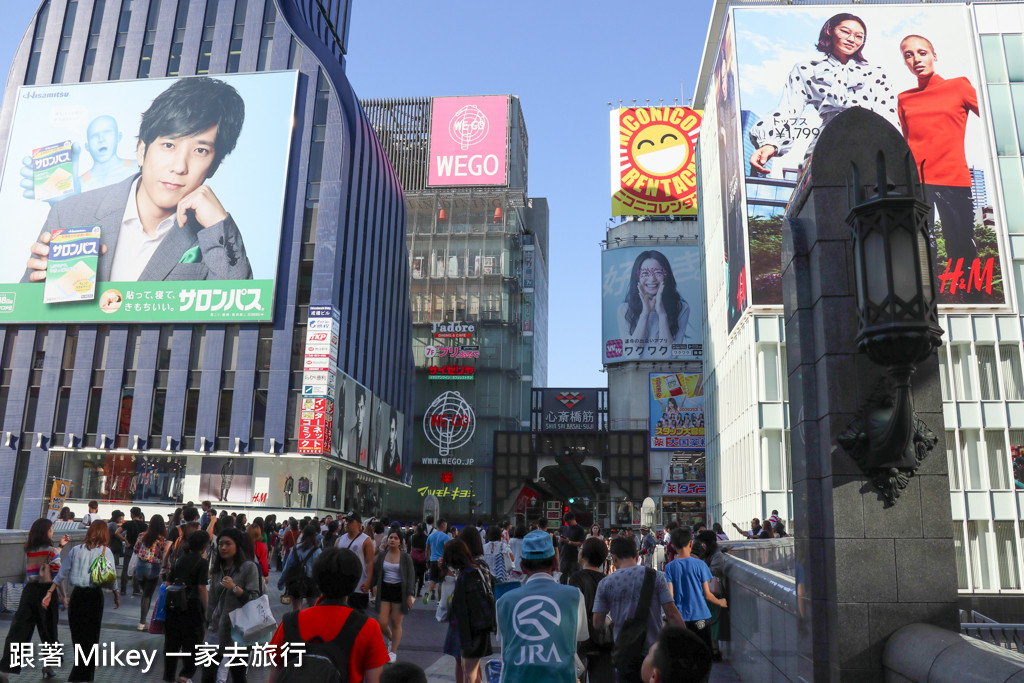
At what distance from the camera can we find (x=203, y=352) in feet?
144

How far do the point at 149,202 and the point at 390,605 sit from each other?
40.5 metres

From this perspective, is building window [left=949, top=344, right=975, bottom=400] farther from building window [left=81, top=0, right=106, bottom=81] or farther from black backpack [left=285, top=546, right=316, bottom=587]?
building window [left=81, top=0, right=106, bottom=81]

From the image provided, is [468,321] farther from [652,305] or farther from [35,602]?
[35,602]

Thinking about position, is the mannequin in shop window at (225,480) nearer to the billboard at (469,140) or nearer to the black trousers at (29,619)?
the black trousers at (29,619)

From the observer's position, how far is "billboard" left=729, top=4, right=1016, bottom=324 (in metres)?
38.1

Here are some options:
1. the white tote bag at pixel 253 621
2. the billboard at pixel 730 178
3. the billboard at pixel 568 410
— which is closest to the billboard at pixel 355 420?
the billboard at pixel 568 410

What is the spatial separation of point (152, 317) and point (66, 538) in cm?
3501

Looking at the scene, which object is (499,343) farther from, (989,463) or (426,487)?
(989,463)

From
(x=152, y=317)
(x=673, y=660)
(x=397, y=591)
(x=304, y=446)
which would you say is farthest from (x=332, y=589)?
(x=152, y=317)

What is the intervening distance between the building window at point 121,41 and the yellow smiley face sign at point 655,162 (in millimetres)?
40228

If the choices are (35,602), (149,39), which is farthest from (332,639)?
(149,39)

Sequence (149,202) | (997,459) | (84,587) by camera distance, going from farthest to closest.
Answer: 1. (149,202)
2. (997,459)
3. (84,587)

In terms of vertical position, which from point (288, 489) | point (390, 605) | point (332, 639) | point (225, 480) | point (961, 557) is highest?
point (225, 480)

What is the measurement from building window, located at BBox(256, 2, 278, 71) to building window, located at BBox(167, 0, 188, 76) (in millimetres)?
4879
